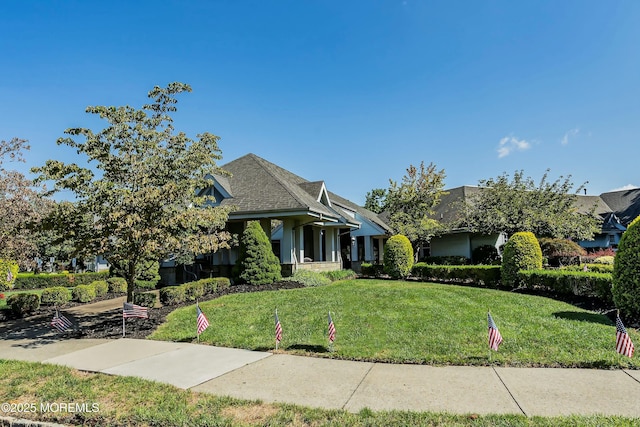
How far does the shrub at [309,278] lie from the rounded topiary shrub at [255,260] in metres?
1.11

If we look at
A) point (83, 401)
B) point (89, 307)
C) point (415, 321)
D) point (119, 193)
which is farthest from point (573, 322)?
point (89, 307)

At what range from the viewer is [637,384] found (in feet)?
15.9

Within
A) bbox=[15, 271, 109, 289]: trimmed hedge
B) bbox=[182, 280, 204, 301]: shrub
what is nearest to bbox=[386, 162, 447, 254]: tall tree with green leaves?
bbox=[182, 280, 204, 301]: shrub

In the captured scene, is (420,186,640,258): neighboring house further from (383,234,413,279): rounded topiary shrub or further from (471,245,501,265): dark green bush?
(383,234,413,279): rounded topiary shrub

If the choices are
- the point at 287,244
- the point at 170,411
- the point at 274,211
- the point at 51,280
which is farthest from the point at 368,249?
the point at 170,411

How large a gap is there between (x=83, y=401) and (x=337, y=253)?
21855 millimetres

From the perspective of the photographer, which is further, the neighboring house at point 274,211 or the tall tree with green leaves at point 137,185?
the neighboring house at point 274,211

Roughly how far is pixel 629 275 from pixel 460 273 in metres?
9.19

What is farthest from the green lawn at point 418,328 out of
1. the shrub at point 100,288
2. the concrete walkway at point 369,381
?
the shrub at point 100,288

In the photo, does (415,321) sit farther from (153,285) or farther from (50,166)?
(153,285)

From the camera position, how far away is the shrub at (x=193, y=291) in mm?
12898

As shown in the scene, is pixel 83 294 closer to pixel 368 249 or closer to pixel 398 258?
pixel 398 258

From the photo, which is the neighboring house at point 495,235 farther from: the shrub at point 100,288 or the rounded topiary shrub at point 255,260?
the shrub at point 100,288

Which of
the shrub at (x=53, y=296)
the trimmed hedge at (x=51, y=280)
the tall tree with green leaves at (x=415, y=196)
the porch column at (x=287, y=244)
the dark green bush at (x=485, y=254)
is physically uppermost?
the tall tree with green leaves at (x=415, y=196)
